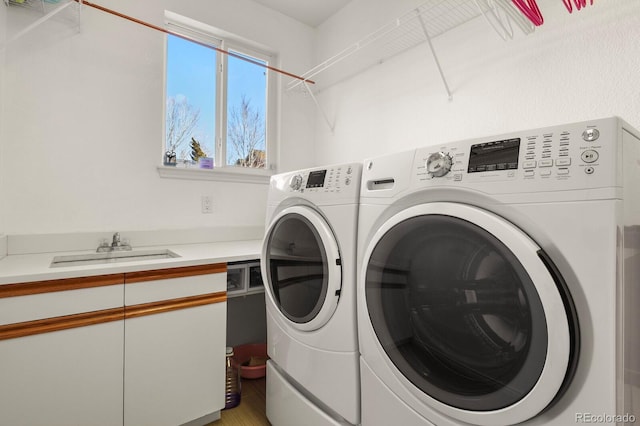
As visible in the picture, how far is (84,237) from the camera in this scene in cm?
169

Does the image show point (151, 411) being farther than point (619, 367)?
Yes

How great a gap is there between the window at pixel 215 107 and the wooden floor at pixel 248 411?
4.58 ft

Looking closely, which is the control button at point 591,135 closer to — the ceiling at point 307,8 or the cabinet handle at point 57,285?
the cabinet handle at point 57,285

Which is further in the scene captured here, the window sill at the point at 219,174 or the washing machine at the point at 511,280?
the window sill at the point at 219,174

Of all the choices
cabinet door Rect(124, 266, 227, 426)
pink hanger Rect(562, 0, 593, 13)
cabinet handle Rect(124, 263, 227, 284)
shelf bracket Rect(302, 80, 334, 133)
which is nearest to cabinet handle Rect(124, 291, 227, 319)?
cabinet door Rect(124, 266, 227, 426)

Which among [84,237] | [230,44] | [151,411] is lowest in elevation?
[151,411]

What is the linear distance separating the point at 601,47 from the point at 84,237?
2.56m

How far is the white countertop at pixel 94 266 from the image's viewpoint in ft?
3.64

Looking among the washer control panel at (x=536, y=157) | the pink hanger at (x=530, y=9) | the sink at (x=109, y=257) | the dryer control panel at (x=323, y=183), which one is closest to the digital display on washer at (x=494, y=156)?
the washer control panel at (x=536, y=157)

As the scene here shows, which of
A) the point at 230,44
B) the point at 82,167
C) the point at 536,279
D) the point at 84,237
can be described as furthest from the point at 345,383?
the point at 230,44

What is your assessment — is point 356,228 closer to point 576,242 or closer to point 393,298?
point 393,298

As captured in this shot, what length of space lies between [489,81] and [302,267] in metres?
1.29

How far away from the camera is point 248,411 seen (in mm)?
1654

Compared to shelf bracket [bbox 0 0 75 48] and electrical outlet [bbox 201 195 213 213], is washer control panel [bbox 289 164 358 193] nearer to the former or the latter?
electrical outlet [bbox 201 195 213 213]
